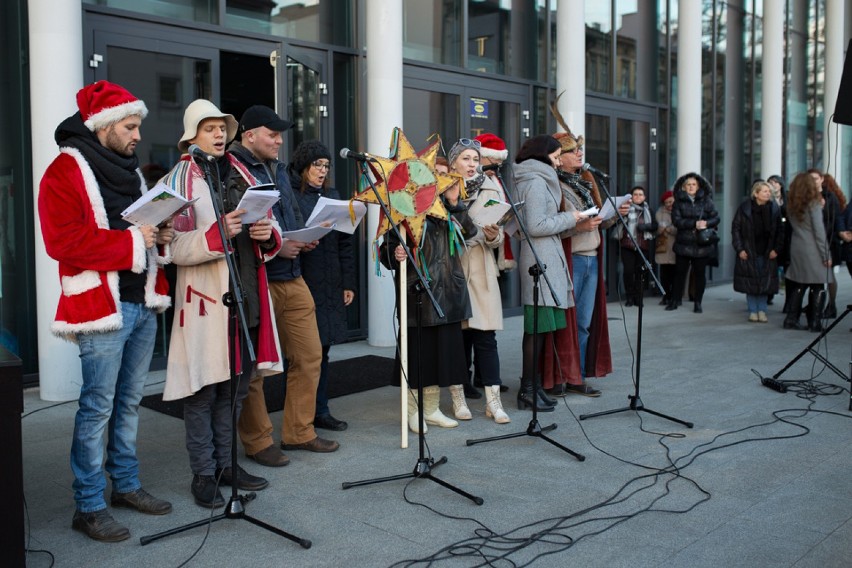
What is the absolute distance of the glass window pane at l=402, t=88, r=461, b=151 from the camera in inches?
378

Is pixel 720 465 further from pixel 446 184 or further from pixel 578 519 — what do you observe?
pixel 446 184

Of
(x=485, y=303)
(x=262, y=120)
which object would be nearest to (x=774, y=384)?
(x=485, y=303)

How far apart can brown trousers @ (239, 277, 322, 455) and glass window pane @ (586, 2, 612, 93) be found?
8.07 meters

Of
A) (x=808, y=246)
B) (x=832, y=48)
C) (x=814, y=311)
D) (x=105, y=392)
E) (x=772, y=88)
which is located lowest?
(x=814, y=311)

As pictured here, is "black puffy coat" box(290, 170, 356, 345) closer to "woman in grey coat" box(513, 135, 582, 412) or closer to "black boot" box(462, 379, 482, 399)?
"woman in grey coat" box(513, 135, 582, 412)

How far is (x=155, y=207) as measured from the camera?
373 cm

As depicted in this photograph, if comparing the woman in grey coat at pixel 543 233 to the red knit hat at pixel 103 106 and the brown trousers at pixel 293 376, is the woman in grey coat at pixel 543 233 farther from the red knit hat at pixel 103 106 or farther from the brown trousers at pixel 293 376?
the red knit hat at pixel 103 106

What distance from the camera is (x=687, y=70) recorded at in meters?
13.2

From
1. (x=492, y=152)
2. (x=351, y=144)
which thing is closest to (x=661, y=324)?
(x=351, y=144)

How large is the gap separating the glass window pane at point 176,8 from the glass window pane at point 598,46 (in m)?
5.87

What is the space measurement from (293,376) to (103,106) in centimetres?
198

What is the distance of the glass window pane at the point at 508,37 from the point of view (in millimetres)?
10570

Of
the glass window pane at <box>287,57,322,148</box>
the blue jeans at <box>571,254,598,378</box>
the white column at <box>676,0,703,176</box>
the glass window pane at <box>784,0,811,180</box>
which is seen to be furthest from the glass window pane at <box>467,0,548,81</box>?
the glass window pane at <box>784,0,811,180</box>

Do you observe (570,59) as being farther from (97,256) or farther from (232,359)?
(97,256)
